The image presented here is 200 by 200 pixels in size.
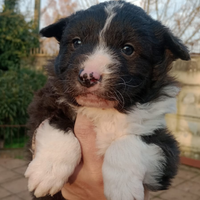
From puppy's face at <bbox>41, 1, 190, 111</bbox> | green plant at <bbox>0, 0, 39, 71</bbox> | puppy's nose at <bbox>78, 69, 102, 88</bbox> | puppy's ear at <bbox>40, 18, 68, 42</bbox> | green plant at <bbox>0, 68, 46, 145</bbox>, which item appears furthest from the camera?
green plant at <bbox>0, 0, 39, 71</bbox>

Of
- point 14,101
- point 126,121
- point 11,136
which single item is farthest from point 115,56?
point 11,136

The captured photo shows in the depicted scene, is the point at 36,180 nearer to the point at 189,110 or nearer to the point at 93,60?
the point at 93,60

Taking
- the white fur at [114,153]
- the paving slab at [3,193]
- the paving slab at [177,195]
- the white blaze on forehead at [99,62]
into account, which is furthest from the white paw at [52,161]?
the paving slab at [177,195]

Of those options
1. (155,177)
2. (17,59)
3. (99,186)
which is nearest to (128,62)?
(155,177)

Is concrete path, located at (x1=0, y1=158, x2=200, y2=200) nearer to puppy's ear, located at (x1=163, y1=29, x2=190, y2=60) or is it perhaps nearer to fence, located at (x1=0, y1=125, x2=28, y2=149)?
fence, located at (x1=0, y1=125, x2=28, y2=149)

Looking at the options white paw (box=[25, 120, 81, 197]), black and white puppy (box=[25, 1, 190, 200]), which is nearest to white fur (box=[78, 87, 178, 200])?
black and white puppy (box=[25, 1, 190, 200])

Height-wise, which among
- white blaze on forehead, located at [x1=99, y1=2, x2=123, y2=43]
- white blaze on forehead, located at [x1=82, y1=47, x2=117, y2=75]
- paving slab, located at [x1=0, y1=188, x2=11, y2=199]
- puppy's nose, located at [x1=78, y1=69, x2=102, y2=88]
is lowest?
paving slab, located at [x1=0, y1=188, x2=11, y2=199]

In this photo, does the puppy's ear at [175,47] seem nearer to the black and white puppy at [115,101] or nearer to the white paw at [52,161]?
the black and white puppy at [115,101]
